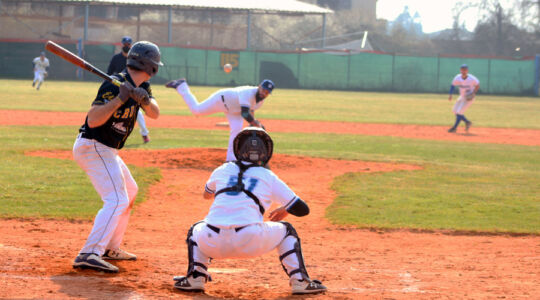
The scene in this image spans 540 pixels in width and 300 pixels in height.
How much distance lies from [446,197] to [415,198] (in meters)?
0.55

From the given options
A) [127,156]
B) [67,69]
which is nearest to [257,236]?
[127,156]

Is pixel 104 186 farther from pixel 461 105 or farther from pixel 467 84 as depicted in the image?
pixel 467 84

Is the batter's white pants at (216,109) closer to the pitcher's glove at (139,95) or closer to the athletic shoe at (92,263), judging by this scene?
the athletic shoe at (92,263)

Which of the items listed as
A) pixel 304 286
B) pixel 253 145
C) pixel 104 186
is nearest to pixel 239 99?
pixel 104 186

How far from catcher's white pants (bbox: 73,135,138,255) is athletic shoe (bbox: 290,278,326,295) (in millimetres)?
1686

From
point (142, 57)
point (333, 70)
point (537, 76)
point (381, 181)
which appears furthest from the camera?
point (333, 70)

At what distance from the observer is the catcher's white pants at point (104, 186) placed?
575 cm

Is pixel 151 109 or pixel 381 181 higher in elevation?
pixel 151 109

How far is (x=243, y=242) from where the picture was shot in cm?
509

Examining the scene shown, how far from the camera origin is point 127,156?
1386cm

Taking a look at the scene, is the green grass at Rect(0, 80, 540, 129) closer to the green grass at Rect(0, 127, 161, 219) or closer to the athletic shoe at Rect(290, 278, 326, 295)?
the green grass at Rect(0, 127, 161, 219)

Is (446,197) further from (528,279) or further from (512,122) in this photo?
(512,122)

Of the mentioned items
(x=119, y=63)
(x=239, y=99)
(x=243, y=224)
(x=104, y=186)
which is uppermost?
(x=119, y=63)

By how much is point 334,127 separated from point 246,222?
18.6 metres
